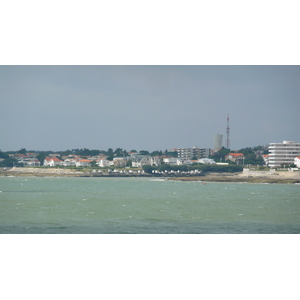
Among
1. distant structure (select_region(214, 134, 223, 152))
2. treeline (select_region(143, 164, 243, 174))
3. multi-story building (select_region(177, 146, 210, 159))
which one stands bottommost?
treeline (select_region(143, 164, 243, 174))

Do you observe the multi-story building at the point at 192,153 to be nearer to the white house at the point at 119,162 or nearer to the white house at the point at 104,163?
the white house at the point at 119,162

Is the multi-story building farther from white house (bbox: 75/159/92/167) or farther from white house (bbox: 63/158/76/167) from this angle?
white house (bbox: 63/158/76/167)

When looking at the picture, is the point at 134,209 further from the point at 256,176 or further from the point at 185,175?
the point at 185,175

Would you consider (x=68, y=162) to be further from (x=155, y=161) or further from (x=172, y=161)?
(x=172, y=161)

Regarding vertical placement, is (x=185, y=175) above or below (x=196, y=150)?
below

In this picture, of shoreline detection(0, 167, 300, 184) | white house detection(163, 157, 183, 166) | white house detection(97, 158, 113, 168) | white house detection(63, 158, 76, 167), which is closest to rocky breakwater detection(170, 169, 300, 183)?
shoreline detection(0, 167, 300, 184)

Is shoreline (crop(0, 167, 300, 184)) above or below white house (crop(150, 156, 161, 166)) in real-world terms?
below

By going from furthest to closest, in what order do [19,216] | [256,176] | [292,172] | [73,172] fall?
[73,172] → [256,176] → [292,172] → [19,216]

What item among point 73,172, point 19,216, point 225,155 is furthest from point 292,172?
point 73,172
